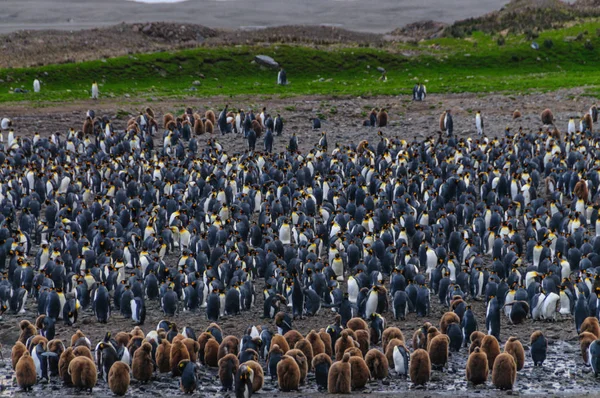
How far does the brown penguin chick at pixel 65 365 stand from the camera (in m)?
13.0

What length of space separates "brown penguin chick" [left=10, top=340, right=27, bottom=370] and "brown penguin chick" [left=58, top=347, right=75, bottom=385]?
0.64 m

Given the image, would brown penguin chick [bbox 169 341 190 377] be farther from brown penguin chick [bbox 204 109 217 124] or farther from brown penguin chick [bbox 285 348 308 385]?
brown penguin chick [bbox 204 109 217 124]

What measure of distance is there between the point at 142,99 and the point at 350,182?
1389cm

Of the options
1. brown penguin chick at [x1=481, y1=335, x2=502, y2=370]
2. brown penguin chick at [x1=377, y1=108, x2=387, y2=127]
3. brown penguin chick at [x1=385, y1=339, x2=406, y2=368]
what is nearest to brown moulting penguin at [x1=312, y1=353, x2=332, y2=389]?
brown penguin chick at [x1=385, y1=339, x2=406, y2=368]

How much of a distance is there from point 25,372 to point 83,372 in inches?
31.5

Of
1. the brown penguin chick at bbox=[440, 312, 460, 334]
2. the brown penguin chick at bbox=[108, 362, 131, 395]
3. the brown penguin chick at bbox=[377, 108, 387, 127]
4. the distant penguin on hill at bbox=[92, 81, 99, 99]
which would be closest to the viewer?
the brown penguin chick at bbox=[108, 362, 131, 395]

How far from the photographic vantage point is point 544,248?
17516 millimetres

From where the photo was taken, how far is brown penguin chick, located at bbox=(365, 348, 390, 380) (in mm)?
13102

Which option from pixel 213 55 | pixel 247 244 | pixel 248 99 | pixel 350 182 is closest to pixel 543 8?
pixel 213 55

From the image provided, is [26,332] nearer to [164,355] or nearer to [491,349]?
[164,355]

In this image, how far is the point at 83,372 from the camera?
41.9ft

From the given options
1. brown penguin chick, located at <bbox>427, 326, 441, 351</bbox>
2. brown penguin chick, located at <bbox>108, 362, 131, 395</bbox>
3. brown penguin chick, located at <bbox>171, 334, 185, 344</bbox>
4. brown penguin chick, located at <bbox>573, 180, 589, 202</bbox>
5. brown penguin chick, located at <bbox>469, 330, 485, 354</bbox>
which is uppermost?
brown penguin chick, located at <bbox>573, 180, 589, 202</bbox>

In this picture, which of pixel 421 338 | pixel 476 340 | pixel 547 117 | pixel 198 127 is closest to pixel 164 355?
pixel 421 338

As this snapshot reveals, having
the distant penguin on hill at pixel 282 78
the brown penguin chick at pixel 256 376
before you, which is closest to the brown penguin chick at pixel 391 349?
the brown penguin chick at pixel 256 376
